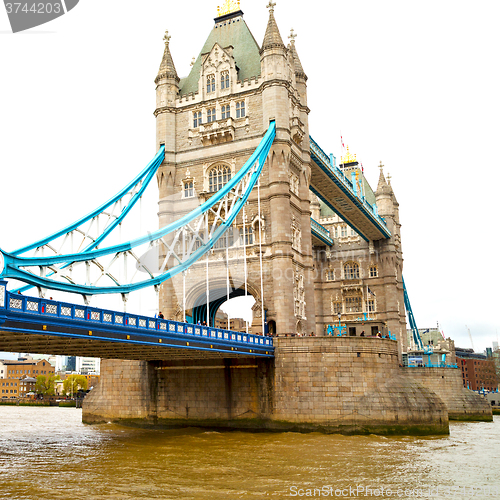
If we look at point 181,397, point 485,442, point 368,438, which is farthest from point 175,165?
point 485,442

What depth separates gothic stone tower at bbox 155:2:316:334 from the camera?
34812 mm

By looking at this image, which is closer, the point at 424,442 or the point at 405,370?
the point at 424,442

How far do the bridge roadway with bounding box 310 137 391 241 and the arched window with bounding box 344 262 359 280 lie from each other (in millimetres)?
3398

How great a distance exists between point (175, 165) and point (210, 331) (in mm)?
16911

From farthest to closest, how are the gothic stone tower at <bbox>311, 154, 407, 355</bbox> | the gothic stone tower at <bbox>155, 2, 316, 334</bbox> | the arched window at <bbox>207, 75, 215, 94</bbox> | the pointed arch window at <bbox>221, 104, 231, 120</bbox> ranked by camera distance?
1. the gothic stone tower at <bbox>311, 154, 407, 355</bbox>
2. the arched window at <bbox>207, 75, 215, 94</bbox>
3. the pointed arch window at <bbox>221, 104, 231, 120</bbox>
4. the gothic stone tower at <bbox>155, 2, 316, 334</bbox>

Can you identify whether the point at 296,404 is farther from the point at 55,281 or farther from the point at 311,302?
the point at 55,281

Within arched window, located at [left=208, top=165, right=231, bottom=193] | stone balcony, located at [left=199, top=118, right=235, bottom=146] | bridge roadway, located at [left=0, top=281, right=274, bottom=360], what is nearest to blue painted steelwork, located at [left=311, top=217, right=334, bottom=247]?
arched window, located at [left=208, top=165, right=231, bottom=193]

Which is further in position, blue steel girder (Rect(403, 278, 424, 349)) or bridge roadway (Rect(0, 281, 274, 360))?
blue steel girder (Rect(403, 278, 424, 349))

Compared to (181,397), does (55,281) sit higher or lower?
higher

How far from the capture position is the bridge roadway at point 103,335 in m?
16.1

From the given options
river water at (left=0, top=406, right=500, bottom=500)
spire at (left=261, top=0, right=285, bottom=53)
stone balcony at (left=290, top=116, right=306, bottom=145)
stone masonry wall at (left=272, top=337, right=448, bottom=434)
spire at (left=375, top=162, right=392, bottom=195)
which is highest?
spire at (left=261, top=0, right=285, bottom=53)

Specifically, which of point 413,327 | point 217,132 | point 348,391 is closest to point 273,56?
point 217,132

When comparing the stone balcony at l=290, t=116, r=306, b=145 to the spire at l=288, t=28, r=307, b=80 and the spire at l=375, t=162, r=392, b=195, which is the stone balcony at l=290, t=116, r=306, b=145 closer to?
the spire at l=288, t=28, r=307, b=80

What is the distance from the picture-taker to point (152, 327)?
70.9 ft
